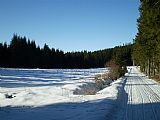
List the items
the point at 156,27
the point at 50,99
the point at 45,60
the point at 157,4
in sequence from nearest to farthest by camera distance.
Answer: the point at 50,99
the point at 157,4
the point at 156,27
the point at 45,60

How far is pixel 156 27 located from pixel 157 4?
4.56 metres

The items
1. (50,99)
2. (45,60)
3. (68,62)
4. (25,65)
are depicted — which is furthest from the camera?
(68,62)

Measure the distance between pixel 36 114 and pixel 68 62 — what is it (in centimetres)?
13205

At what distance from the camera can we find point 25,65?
373 feet

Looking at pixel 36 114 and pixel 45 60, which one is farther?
pixel 45 60

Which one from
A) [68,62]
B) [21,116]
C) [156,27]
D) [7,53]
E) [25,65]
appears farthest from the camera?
[68,62]

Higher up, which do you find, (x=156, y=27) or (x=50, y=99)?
(x=156, y=27)

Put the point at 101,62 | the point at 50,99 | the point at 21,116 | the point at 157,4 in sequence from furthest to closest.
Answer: the point at 101,62 → the point at 157,4 → the point at 50,99 → the point at 21,116

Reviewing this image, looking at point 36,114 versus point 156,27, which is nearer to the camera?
point 36,114

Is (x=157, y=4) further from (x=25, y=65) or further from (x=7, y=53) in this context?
(x=25, y=65)

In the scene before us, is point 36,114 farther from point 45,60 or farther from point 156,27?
point 45,60

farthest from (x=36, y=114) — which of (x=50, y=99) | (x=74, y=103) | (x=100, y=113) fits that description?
(x=50, y=99)

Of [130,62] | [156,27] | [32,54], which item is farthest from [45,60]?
[156,27]

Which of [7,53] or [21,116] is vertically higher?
[7,53]
